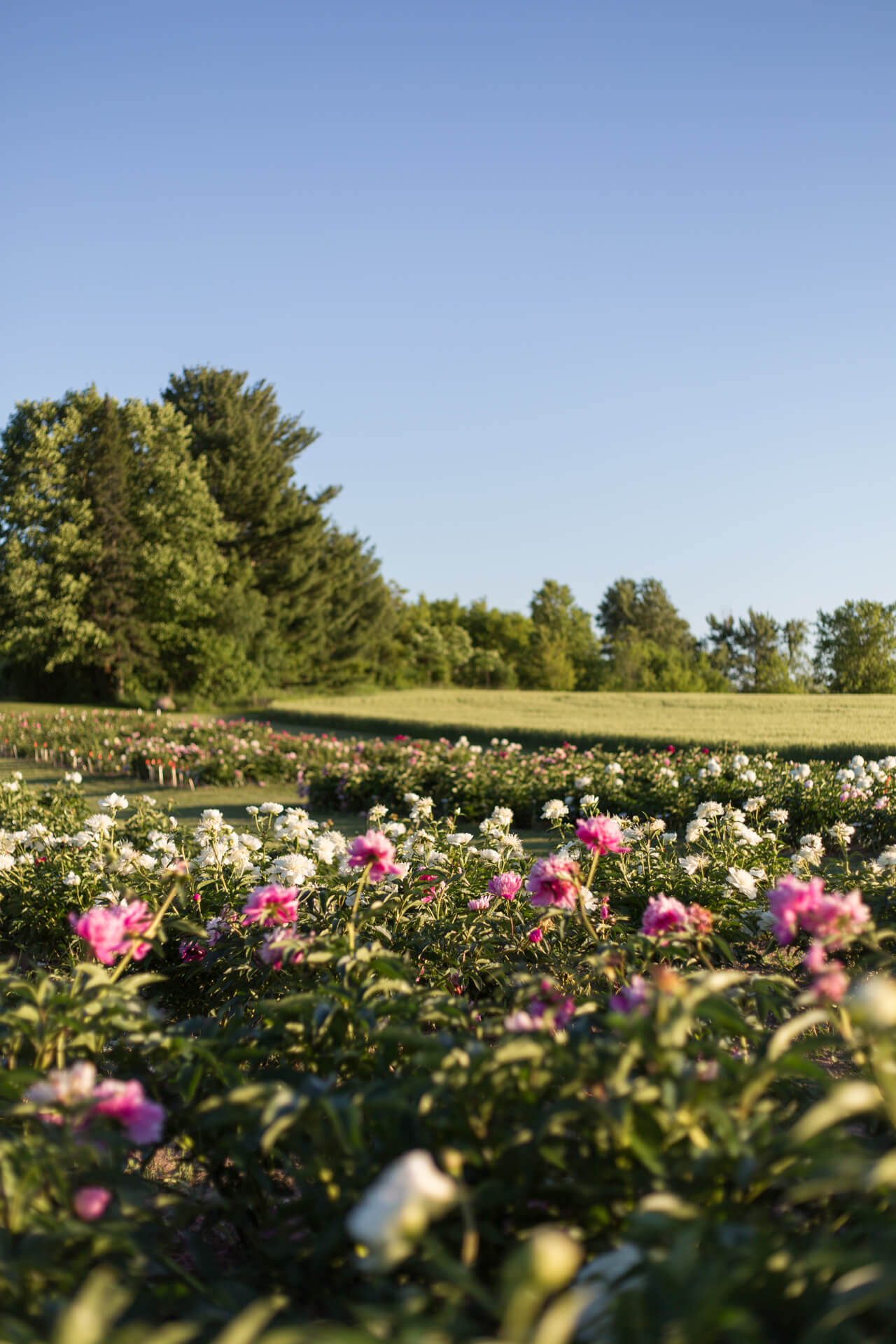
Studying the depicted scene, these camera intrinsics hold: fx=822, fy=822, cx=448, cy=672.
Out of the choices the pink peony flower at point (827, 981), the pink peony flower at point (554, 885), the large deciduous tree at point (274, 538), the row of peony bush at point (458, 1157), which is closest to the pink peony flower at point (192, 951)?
the row of peony bush at point (458, 1157)

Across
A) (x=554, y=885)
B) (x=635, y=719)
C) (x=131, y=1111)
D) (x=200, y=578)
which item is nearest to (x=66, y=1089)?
(x=131, y=1111)

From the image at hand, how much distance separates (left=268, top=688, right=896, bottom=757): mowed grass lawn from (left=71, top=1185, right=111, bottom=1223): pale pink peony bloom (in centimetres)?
930

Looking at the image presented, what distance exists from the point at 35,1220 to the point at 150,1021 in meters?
0.46

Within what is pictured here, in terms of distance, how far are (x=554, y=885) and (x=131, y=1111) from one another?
1.09 meters

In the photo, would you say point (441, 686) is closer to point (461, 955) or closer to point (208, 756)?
point (208, 756)

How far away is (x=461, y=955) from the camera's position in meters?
2.86

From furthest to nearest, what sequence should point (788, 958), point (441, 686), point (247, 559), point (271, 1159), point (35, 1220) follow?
point (441, 686) < point (247, 559) < point (788, 958) < point (271, 1159) < point (35, 1220)

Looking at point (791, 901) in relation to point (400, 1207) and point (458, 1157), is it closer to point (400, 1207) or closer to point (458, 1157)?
point (458, 1157)

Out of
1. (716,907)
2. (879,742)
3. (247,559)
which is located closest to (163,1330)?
(716,907)

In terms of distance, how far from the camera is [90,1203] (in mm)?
1217

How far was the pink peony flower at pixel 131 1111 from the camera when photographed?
1295 millimetres

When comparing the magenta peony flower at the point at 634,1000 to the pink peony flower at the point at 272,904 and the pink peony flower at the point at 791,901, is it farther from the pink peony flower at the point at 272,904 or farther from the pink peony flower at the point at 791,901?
the pink peony flower at the point at 272,904

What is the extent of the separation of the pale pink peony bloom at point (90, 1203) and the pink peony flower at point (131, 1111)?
3.3 inches

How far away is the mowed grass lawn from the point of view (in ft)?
36.7
